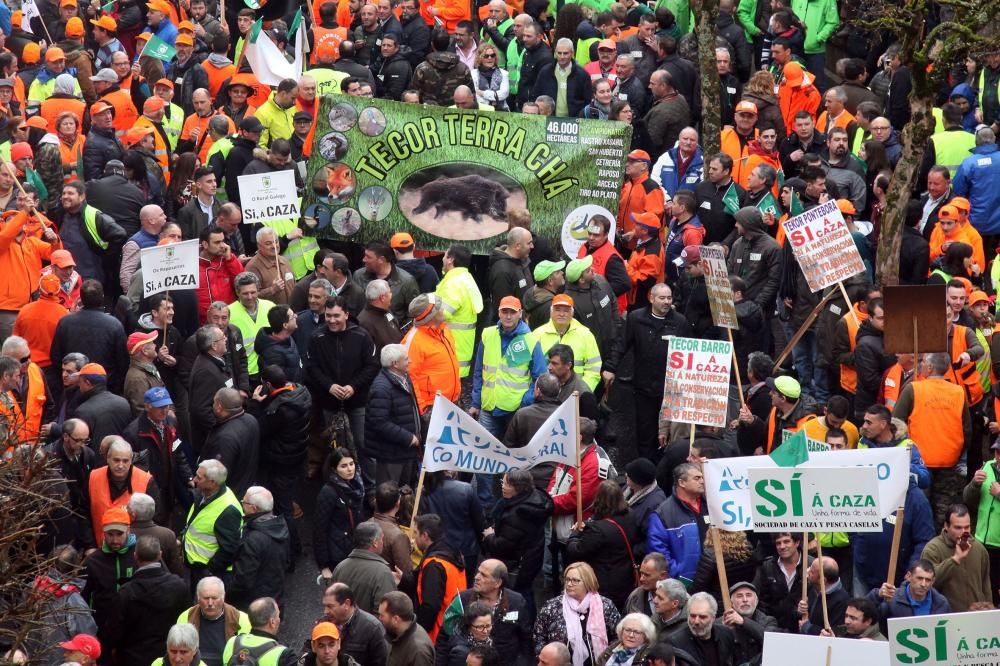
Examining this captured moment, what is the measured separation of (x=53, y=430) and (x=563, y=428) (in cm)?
391

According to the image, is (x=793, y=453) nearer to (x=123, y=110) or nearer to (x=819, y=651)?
(x=819, y=651)

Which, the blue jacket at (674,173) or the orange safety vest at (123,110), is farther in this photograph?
the orange safety vest at (123,110)

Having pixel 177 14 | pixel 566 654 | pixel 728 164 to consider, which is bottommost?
pixel 566 654

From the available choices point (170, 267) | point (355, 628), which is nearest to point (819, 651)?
point (355, 628)

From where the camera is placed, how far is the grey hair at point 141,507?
13.6 metres

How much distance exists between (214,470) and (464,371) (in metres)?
3.65

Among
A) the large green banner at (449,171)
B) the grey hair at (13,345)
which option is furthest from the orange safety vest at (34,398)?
the large green banner at (449,171)

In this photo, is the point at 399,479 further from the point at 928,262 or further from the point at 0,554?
the point at 928,262

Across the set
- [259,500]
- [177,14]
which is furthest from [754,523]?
[177,14]

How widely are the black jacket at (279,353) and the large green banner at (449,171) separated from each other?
325 centimetres

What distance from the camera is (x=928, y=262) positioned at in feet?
60.0

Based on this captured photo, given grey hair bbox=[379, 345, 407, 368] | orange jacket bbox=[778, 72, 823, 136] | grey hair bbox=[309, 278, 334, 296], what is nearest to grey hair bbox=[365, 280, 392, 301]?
grey hair bbox=[309, 278, 334, 296]

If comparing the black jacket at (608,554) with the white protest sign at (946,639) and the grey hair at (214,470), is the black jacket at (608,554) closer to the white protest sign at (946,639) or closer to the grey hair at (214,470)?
the white protest sign at (946,639)

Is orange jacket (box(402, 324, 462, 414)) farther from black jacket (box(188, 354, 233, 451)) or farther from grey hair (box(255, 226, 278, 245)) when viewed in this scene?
grey hair (box(255, 226, 278, 245))
